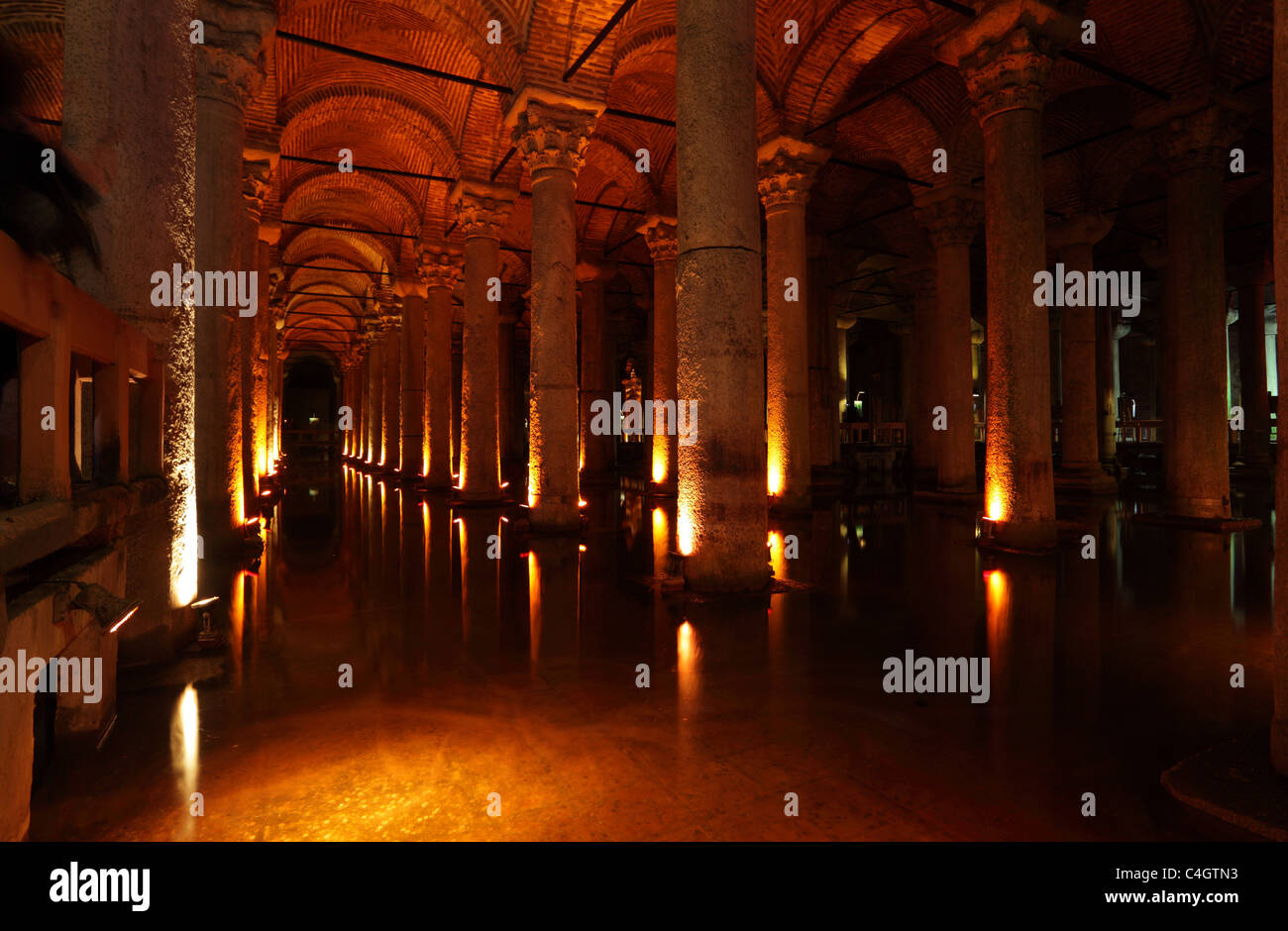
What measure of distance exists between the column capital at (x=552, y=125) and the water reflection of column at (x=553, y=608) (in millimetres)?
5535

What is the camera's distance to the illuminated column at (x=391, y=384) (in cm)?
2353

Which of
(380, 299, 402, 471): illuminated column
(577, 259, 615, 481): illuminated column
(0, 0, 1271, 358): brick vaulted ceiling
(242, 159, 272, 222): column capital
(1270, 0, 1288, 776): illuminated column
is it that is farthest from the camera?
(380, 299, 402, 471): illuminated column

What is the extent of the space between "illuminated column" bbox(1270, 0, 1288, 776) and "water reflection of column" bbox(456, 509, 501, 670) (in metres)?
3.79

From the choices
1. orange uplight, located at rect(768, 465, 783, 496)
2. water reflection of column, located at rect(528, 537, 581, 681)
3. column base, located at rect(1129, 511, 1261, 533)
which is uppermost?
orange uplight, located at rect(768, 465, 783, 496)

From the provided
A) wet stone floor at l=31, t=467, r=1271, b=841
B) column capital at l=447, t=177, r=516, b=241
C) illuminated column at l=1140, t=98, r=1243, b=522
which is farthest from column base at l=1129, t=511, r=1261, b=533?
column capital at l=447, t=177, r=516, b=241

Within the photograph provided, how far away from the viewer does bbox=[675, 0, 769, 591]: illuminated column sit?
19.6 ft

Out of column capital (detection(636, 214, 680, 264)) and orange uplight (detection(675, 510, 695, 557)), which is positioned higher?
column capital (detection(636, 214, 680, 264))

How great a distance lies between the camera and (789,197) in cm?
1159

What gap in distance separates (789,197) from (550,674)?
985 centimetres

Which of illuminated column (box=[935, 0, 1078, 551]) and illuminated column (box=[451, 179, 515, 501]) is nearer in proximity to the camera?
illuminated column (box=[935, 0, 1078, 551])

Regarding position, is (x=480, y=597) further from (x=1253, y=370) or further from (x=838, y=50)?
(x=1253, y=370)

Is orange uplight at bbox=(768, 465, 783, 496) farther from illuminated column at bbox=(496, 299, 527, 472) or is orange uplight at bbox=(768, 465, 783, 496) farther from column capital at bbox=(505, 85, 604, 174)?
illuminated column at bbox=(496, 299, 527, 472)

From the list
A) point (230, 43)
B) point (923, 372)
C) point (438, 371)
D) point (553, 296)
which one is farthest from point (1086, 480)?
point (230, 43)
